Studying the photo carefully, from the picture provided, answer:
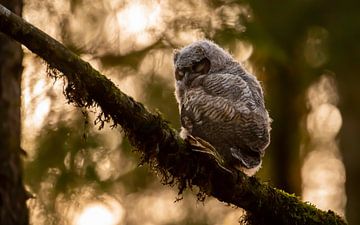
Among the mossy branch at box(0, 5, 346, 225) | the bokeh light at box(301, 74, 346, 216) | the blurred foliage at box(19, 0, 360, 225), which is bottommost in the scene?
the mossy branch at box(0, 5, 346, 225)

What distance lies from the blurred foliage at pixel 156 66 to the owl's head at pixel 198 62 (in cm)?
311

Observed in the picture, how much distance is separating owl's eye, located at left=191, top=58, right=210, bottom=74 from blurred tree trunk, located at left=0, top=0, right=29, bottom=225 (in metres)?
1.50

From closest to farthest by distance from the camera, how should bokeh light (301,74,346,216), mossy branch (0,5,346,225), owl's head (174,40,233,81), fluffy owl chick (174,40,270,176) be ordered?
mossy branch (0,5,346,225) < fluffy owl chick (174,40,270,176) < owl's head (174,40,233,81) < bokeh light (301,74,346,216)

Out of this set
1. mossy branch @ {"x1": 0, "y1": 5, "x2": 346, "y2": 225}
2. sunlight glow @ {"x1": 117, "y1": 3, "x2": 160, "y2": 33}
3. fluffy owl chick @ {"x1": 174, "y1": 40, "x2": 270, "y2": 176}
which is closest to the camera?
mossy branch @ {"x1": 0, "y1": 5, "x2": 346, "y2": 225}

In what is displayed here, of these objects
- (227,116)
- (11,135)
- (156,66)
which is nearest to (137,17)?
(156,66)

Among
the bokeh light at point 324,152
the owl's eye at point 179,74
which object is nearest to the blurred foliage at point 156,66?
the bokeh light at point 324,152

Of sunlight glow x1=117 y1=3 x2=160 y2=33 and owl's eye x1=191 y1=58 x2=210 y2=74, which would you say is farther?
sunlight glow x1=117 y1=3 x2=160 y2=33

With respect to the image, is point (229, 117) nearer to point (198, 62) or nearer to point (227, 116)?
point (227, 116)

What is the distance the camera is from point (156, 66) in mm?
9266

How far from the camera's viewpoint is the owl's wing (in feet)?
16.3

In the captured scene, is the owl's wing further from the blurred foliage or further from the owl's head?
the blurred foliage

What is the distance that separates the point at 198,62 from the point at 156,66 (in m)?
3.87

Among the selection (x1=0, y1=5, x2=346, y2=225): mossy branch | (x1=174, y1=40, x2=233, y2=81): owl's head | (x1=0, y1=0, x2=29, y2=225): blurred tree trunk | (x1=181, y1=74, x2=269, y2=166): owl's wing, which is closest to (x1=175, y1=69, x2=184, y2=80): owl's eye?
(x1=174, y1=40, x2=233, y2=81): owl's head

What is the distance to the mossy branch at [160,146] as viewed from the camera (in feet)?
13.0
